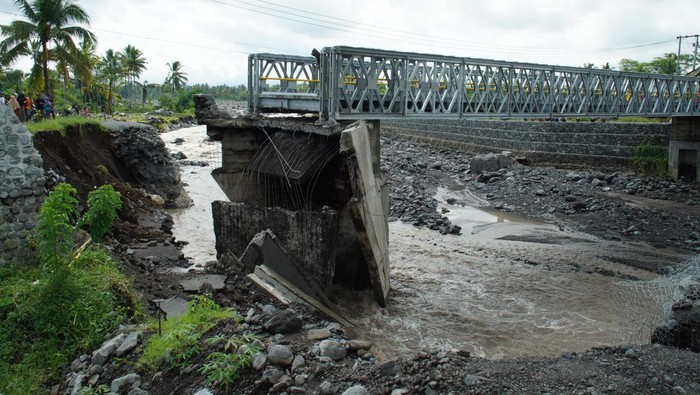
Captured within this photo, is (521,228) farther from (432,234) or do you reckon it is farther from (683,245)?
(683,245)

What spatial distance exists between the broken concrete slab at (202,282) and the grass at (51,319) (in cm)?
125

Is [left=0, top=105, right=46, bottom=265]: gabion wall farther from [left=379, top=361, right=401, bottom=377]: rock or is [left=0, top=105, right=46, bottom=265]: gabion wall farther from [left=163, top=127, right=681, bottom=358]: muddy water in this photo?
[left=379, top=361, right=401, bottom=377]: rock

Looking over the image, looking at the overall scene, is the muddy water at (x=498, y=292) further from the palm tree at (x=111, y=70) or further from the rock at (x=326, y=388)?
the palm tree at (x=111, y=70)

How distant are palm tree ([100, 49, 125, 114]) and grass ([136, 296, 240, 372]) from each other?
5029 centimetres

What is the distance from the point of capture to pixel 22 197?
11570 mm

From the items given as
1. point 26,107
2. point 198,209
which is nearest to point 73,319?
point 198,209

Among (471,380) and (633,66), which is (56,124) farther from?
(633,66)

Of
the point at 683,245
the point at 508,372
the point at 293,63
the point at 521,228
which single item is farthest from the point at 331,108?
the point at 683,245

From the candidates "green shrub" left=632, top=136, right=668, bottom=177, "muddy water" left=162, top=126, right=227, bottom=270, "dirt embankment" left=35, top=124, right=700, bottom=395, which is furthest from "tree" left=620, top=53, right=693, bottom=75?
"dirt embankment" left=35, top=124, right=700, bottom=395

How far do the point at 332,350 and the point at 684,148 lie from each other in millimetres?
27862

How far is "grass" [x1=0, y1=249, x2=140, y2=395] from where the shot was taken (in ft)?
29.2

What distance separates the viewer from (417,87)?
53.9 feet

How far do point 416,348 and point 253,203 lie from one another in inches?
274

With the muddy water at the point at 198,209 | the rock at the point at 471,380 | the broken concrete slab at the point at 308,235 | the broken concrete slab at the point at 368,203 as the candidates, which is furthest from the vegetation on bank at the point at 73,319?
the muddy water at the point at 198,209
